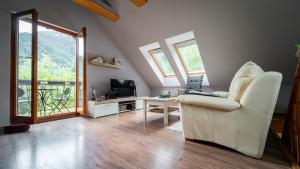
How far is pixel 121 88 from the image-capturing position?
4.51m

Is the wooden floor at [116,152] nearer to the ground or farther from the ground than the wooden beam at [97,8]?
nearer to the ground

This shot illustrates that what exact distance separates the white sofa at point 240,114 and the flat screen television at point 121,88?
2756 millimetres

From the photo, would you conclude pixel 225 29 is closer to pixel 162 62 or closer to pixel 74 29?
pixel 162 62

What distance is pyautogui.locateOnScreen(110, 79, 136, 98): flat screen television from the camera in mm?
4285

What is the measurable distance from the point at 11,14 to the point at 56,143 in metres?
2.67

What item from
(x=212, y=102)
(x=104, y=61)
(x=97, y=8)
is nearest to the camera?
(x=212, y=102)

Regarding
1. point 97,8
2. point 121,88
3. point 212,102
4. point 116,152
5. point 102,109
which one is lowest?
point 116,152

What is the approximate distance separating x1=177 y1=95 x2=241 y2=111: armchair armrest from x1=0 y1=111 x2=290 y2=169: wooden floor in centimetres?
55

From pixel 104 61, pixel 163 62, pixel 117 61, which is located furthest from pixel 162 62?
pixel 104 61

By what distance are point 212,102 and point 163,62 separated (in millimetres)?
3627

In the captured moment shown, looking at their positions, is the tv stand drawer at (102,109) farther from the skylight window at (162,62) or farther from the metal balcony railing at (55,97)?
the skylight window at (162,62)

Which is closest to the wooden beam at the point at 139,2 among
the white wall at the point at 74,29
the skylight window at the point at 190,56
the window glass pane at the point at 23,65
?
the skylight window at the point at 190,56

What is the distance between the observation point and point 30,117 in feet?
8.20

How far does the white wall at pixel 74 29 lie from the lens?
258cm
